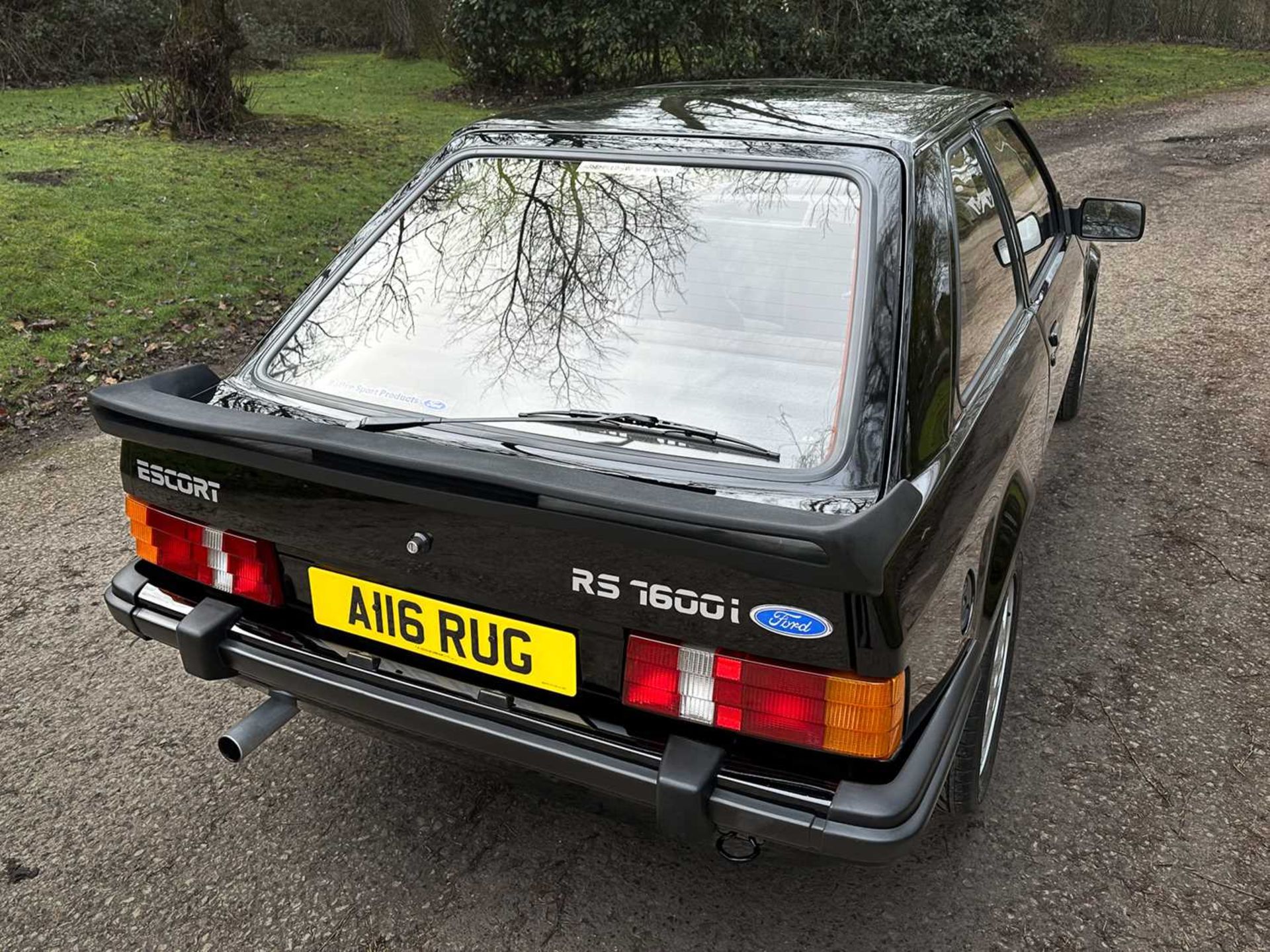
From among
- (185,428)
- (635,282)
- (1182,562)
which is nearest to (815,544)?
(635,282)

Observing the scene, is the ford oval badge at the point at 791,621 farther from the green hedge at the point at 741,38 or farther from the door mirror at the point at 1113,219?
the green hedge at the point at 741,38

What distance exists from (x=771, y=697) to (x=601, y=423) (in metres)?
0.65

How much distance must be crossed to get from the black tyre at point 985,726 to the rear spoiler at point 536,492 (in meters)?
0.82

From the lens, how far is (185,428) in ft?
7.25

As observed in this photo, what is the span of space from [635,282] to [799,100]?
0.98m

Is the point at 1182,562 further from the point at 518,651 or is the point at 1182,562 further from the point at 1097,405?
the point at 518,651

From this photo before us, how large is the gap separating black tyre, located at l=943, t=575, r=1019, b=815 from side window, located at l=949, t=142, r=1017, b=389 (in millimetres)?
615

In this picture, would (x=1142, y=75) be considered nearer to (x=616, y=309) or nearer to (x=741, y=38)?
(x=741, y=38)

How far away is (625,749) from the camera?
2014 mm

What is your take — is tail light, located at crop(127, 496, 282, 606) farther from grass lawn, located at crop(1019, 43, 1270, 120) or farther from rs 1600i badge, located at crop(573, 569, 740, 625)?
grass lawn, located at crop(1019, 43, 1270, 120)

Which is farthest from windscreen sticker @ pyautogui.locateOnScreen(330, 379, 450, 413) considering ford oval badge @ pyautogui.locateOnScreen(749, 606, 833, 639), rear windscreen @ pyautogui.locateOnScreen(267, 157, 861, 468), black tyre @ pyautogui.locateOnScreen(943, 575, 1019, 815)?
black tyre @ pyautogui.locateOnScreen(943, 575, 1019, 815)

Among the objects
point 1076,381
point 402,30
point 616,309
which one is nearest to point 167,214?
point 1076,381

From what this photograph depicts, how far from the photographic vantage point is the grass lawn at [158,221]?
21.0 feet

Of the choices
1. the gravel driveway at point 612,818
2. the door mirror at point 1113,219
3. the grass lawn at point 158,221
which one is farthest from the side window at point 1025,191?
the grass lawn at point 158,221
